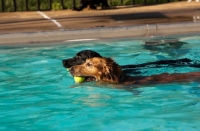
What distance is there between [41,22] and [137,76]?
252 inches

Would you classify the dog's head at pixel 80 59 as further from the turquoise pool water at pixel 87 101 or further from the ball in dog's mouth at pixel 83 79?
the turquoise pool water at pixel 87 101

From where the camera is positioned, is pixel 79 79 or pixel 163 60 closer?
pixel 79 79

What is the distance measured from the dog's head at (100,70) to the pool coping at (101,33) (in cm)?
421

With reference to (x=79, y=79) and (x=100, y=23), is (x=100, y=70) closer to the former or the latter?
(x=79, y=79)

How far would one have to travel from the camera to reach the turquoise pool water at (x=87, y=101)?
5.61 meters

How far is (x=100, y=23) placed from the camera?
41.5 ft

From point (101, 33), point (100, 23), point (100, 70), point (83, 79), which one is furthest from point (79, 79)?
→ point (100, 23)

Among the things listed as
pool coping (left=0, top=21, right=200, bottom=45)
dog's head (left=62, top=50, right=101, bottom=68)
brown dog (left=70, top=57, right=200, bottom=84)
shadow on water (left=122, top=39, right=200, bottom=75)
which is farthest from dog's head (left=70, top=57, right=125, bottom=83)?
pool coping (left=0, top=21, right=200, bottom=45)

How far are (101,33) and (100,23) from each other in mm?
1427

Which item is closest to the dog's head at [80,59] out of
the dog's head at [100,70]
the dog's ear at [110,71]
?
the dog's head at [100,70]

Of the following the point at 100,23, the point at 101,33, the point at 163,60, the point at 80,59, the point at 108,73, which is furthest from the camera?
the point at 100,23

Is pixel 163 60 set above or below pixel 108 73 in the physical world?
below

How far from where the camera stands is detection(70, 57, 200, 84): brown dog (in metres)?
6.92

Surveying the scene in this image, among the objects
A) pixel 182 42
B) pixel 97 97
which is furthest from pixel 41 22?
pixel 97 97
